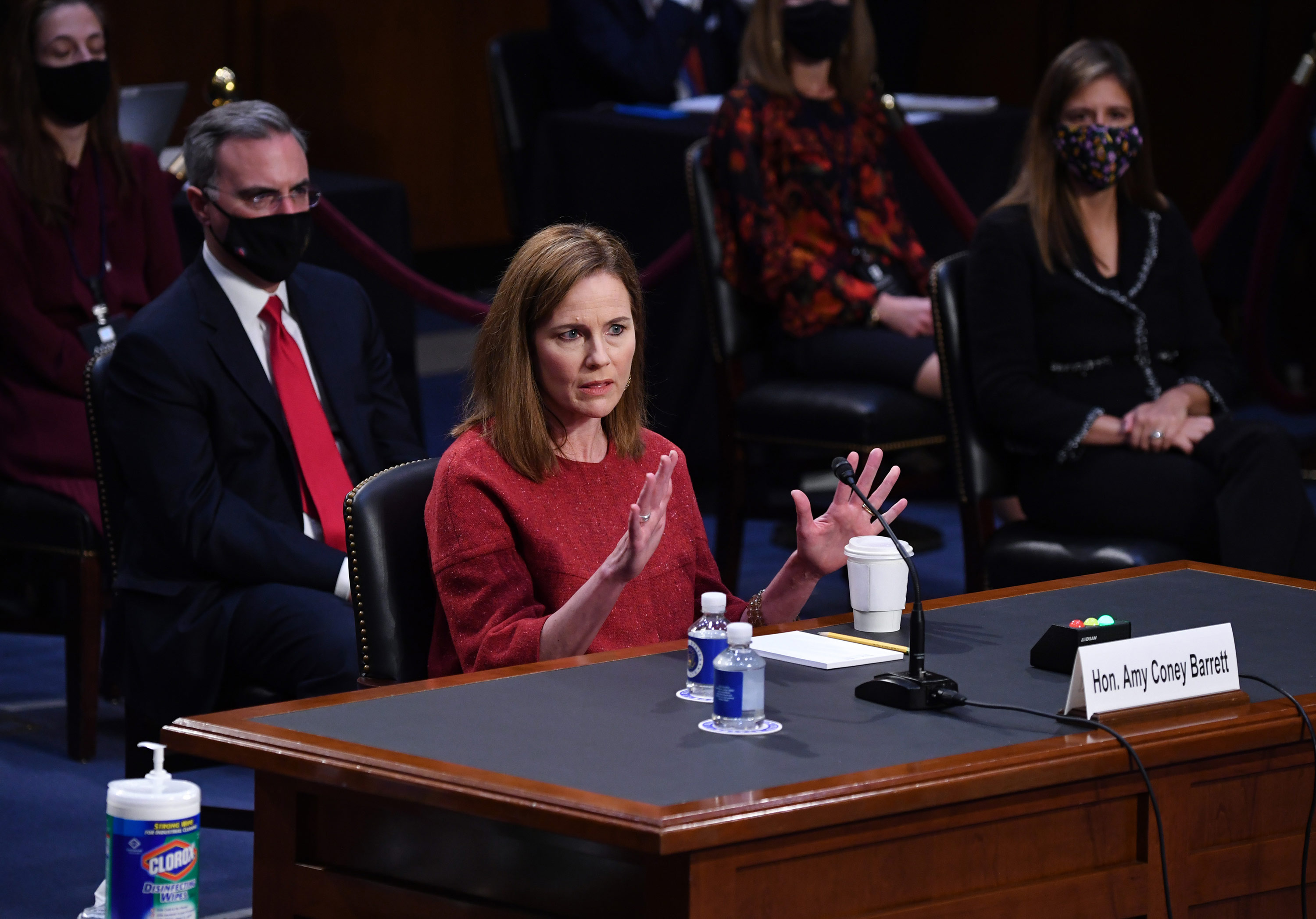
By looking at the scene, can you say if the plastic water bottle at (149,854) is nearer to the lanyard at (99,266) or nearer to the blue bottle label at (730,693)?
the blue bottle label at (730,693)

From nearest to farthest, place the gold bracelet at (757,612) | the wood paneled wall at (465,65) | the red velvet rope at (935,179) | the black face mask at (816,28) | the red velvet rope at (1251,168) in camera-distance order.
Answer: the gold bracelet at (757,612) → the black face mask at (816,28) → the red velvet rope at (935,179) → the red velvet rope at (1251,168) → the wood paneled wall at (465,65)

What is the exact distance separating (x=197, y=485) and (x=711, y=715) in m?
1.42

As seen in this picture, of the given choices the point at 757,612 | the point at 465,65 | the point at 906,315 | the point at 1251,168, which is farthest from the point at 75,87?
the point at 465,65

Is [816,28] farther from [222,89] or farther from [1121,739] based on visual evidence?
[1121,739]

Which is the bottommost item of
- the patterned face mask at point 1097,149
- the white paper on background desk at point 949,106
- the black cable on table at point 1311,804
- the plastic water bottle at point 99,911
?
the plastic water bottle at point 99,911

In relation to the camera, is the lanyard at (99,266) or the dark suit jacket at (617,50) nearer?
the lanyard at (99,266)

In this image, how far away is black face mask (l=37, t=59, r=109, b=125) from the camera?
14.1 feet

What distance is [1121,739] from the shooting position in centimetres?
195

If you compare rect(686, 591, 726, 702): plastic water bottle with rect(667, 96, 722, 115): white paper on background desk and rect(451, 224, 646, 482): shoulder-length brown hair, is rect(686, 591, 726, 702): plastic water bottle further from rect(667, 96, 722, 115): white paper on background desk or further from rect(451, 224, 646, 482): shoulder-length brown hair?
rect(667, 96, 722, 115): white paper on background desk

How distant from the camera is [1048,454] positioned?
3896 millimetres

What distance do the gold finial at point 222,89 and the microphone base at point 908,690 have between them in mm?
3032

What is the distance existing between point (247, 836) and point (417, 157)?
535cm

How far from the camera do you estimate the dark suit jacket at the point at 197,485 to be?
10.4ft

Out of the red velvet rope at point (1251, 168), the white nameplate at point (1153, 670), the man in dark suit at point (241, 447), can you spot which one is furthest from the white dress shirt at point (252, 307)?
the red velvet rope at point (1251, 168)
